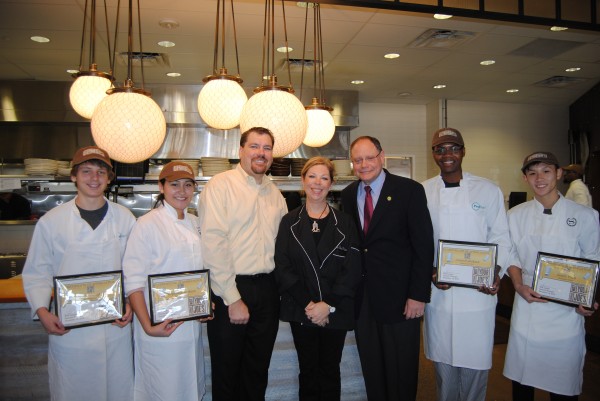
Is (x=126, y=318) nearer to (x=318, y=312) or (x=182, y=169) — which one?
(x=182, y=169)

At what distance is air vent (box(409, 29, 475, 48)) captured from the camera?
16.5 ft

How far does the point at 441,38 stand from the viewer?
16.9ft

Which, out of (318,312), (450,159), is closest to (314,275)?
(318,312)

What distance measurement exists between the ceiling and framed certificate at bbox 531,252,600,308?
9.57ft

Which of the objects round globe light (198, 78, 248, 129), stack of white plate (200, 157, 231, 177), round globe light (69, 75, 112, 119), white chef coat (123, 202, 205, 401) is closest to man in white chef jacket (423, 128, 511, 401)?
round globe light (198, 78, 248, 129)

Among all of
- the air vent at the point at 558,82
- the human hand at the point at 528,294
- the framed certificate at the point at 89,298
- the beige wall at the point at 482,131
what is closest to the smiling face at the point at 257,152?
the framed certificate at the point at 89,298

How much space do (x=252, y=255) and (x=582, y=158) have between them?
8717 millimetres

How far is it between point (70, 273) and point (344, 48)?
14.4 ft

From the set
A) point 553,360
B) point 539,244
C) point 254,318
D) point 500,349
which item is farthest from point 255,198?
point 500,349

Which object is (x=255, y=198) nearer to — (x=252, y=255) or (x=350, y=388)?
(x=252, y=255)

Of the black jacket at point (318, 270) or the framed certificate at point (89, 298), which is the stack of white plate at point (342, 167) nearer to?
the black jacket at point (318, 270)

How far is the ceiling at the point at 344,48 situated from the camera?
14.6 feet

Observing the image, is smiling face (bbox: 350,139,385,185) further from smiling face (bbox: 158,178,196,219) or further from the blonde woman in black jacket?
smiling face (bbox: 158,178,196,219)

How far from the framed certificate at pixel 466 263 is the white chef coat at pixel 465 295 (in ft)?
→ 0.38
